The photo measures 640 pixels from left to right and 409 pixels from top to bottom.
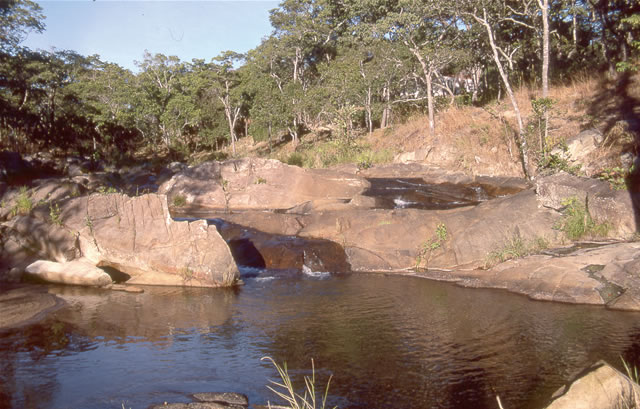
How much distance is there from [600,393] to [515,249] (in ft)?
29.8

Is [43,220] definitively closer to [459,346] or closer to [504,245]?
[459,346]

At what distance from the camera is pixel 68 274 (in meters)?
11.8

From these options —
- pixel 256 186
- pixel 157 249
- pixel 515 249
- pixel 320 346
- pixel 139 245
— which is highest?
pixel 256 186

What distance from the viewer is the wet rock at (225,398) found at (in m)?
6.31

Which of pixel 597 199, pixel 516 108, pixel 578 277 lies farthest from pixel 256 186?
pixel 578 277

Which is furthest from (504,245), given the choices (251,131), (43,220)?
(251,131)

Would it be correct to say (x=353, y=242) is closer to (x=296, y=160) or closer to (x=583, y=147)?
(x=583, y=147)

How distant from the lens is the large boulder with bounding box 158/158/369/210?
20.2 meters

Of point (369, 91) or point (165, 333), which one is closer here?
point (165, 333)

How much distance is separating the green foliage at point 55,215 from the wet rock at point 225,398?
25.9 feet

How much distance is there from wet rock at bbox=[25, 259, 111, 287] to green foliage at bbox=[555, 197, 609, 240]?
10.8 meters

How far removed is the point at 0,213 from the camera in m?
14.2

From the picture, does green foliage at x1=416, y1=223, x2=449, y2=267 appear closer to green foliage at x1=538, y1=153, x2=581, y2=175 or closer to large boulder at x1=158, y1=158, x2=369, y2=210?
green foliage at x1=538, y1=153, x2=581, y2=175

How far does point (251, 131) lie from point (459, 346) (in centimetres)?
3121
